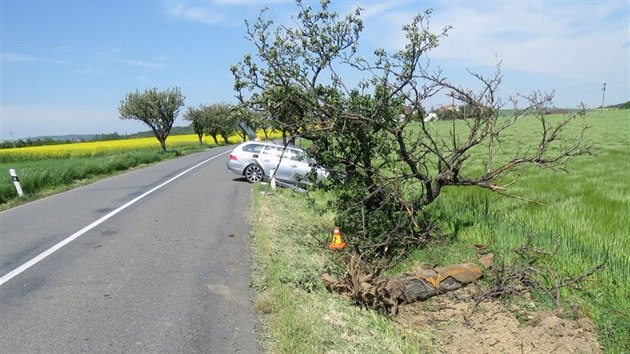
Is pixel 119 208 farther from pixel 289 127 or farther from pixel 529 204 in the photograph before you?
pixel 529 204

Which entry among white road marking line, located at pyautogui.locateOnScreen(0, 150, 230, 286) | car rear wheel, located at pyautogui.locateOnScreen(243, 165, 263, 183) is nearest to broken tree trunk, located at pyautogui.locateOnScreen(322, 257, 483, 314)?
white road marking line, located at pyautogui.locateOnScreen(0, 150, 230, 286)

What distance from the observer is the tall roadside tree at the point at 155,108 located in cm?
3884

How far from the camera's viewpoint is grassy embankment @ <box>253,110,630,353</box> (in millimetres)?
3789

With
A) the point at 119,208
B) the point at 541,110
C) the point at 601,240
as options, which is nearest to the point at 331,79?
the point at 541,110

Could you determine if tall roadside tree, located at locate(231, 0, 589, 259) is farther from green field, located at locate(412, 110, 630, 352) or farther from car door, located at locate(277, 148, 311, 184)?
car door, located at locate(277, 148, 311, 184)

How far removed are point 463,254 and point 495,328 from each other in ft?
→ 5.67

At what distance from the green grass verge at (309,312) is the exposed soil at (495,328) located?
10.3 inches

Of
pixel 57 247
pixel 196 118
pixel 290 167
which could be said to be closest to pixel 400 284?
pixel 57 247

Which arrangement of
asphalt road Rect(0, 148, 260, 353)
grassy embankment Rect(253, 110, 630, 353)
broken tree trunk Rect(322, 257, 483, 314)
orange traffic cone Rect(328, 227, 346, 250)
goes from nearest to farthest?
grassy embankment Rect(253, 110, 630, 353)
asphalt road Rect(0, 148, 260, 353)
broken tree trunk Rect(322, 257, 483, 314)
orange traffic cone Rect(328, 227, 346, 250)

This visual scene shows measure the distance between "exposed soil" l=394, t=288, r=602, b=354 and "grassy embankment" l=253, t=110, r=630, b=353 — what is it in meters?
0.19

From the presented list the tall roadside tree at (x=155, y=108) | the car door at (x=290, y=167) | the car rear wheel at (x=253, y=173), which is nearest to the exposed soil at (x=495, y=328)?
the car door at (x=290, y=167)

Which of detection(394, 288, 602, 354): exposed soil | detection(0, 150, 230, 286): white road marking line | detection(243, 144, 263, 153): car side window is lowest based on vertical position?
detection(394, 288, 602, 354): exposed soil

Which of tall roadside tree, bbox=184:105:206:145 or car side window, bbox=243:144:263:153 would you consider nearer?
car side window, bbox=243:144:263:153

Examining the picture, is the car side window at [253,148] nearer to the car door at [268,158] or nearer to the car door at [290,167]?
the car door at [268,158]
